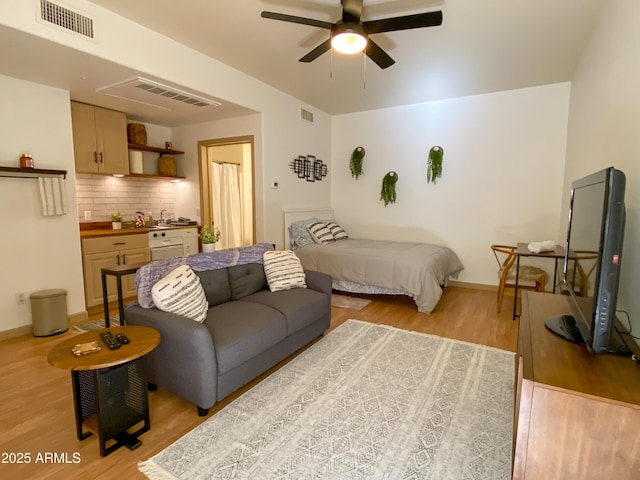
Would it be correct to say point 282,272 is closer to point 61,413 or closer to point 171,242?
point 61,413

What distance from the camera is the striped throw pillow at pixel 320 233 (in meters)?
4.92

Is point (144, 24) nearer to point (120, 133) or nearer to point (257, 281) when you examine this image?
point (120, 133)

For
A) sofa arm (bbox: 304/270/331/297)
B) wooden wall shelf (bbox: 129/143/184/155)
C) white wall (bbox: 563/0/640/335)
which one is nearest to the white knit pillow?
sofa arm (bbox: 304/270/331/297)

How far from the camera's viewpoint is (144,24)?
2850 millimetres

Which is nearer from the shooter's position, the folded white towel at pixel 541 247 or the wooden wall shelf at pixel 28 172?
the wooden wall shelf at pixel 28 172

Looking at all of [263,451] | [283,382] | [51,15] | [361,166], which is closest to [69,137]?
[51,15]

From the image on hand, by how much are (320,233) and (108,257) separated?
2711 mm

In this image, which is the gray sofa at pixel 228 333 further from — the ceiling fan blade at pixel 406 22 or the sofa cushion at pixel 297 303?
the ceiling fan blade at pixel 406 22

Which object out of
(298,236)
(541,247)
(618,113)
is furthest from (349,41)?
(298,236)

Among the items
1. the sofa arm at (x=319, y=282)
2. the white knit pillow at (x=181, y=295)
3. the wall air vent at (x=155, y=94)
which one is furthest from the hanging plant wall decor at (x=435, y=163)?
the white knit pillow at (x=181, y=295)

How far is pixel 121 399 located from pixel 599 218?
239 cm

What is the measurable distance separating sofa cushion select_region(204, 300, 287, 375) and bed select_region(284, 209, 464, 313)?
1868 mm

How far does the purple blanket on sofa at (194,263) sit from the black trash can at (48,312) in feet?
5.15

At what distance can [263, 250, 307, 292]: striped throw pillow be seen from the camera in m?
3.04
